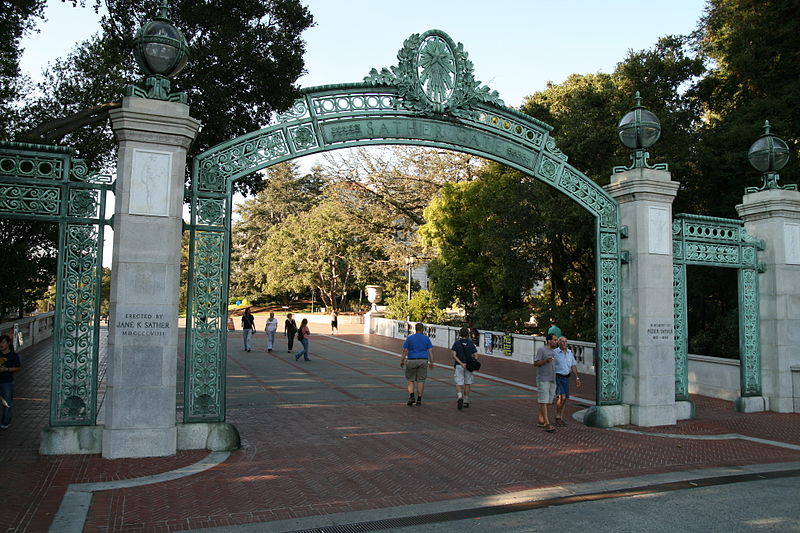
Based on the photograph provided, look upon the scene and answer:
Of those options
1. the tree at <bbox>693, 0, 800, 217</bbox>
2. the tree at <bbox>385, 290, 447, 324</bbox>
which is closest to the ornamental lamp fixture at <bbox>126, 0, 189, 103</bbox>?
the tree at <bbox>693, 0, 800, 217</bbox>

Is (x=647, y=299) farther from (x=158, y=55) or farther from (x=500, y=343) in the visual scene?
(x=500, y=343)

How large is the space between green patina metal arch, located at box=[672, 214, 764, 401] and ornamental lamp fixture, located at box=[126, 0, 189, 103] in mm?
9166

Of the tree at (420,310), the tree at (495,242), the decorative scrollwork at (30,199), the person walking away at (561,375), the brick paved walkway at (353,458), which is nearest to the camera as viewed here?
the brick paved walkway at (353,458)

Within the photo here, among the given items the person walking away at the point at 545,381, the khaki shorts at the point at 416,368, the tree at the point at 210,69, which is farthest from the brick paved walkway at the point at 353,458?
the tree at the point at 210,69

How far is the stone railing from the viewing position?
67.9 ft

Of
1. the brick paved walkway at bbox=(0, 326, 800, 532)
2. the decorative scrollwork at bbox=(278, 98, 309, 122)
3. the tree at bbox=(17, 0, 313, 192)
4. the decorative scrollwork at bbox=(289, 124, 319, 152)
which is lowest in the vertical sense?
the brick paved walkway at bbox=(0, 326, 800, 532)

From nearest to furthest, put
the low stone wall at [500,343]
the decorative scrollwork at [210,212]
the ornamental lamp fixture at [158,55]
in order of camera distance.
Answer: the ornamental lamp fixture at [158,55], the decorative scrollwork at [210,212], the low stone wall at [500,343]

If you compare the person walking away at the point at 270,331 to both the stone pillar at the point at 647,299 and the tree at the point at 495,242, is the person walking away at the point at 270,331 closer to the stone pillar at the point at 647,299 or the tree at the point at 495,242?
the tree at the point at 495,242

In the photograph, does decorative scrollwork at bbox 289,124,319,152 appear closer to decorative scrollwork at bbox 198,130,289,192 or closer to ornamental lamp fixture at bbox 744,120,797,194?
decorative scrollwork at bbox 198,130,289,192

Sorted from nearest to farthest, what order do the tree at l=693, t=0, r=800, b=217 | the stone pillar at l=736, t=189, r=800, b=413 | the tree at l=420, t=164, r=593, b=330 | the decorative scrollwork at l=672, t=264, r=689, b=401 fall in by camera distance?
the decorative scrollwork at l=672, t=264, r=689, b=401 < the stone pillar at l=736, t=189, r=800, b=413 < the tree at l=693, t=0, r=800, b=217 < the tree at l=420, t=164, r=593, b=330

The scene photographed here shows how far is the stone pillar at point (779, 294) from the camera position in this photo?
Answer: 1240 centimetres

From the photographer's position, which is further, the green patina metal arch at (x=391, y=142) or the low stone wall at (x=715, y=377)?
the low stone wall at (x=715, y=377)

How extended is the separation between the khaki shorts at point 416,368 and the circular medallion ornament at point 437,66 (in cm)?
529

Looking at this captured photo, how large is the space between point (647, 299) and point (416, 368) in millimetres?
4702
